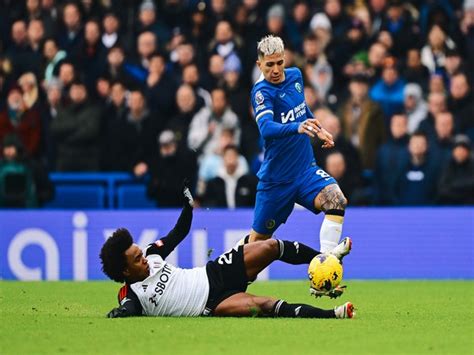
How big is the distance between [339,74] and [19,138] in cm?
529

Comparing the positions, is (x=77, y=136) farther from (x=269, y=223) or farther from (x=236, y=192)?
(x=269, y=223)

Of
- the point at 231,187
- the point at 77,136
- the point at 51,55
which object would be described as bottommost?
the point at 231,187

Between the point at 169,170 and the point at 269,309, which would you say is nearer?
the point at 269,309

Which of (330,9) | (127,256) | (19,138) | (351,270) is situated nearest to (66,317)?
(127,256)

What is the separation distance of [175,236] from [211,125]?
770cm

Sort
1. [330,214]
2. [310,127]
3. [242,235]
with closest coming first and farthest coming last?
[310,127] < [330,214] < [242,235]

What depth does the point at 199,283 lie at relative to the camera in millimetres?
11453

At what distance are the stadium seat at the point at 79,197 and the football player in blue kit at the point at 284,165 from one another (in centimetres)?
707

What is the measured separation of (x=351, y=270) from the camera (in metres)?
18.5

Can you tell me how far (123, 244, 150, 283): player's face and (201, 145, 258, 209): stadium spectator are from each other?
25.2 ft

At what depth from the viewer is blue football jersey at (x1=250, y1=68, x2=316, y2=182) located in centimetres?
1289

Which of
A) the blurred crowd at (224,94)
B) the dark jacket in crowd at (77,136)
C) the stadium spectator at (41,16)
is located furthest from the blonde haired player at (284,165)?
the stadium spectator at (41,16)

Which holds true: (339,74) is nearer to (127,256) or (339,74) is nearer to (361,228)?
(361,228)

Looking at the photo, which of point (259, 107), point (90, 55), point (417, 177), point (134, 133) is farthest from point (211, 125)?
point (259, 107)
